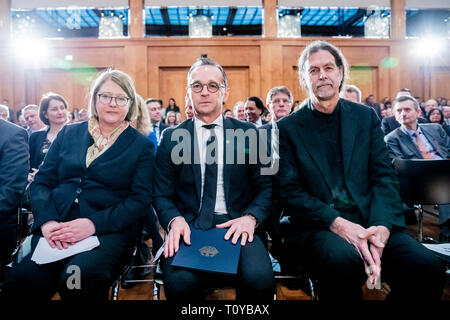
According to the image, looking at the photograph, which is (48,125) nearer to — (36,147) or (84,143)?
(36,147)

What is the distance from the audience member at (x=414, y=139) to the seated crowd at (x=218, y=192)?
1853 millimetres

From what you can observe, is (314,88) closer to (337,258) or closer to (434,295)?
(337,258)

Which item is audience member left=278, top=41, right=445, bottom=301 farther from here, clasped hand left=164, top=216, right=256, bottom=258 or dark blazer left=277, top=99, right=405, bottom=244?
clasped hand left=164, top=216, right=256, bottom=258

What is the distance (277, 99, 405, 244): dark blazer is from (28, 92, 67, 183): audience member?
263 cm

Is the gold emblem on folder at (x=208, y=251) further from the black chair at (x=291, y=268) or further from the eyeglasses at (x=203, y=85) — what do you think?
the eyeglasses at (x=203, y=85)

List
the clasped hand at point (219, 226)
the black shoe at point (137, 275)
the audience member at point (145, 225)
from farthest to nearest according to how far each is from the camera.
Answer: the black shoe at point (137, 275), the audience member at point (145, 225), the clasped hand at point (219, 226)

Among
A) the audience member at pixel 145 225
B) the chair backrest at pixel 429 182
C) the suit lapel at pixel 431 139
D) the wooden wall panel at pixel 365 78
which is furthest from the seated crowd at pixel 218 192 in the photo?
the wooden wall panel at pixel 365 78

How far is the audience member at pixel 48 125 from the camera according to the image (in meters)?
3.22

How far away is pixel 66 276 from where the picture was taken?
1.36 m

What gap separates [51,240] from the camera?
4.84 feet

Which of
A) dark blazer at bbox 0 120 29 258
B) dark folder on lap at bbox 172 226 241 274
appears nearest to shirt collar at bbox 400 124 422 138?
dark folder on lap at bbox 172 226 241 274

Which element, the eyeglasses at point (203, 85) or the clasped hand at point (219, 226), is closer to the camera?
the clasped hand at point (219, 226)

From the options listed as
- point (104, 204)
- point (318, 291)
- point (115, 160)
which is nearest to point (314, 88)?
point (318, 291)

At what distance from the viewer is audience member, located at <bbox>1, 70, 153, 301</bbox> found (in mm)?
1387
